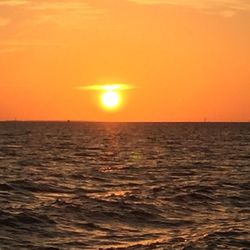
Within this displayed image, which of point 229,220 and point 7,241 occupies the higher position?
point 229,220

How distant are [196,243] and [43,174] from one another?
23.3 meters

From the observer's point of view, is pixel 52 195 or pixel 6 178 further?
pixel 6 178

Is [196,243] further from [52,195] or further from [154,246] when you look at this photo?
[52,195]

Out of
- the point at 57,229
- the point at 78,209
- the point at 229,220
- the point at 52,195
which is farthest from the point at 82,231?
the point at 52,195

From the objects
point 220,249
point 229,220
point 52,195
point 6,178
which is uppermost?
point 6,178

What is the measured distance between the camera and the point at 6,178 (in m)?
36.4

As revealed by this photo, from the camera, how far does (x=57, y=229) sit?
21.0 metres

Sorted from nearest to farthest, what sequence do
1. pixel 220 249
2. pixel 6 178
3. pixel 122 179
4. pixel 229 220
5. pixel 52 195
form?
pixel 220 249
pixel 229 220
pixel 52 195
pixel 6 178
pixel 122 179

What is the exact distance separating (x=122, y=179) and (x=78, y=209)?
14018 millimetres

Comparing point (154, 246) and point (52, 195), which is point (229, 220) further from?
point (52, 195)

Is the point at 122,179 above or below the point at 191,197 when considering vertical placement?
above

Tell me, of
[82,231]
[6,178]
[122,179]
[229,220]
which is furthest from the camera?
[122,179]

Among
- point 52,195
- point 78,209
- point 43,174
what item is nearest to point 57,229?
point 78,209

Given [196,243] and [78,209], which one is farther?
[78,209]
